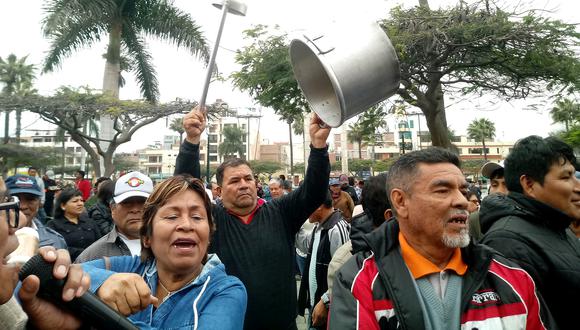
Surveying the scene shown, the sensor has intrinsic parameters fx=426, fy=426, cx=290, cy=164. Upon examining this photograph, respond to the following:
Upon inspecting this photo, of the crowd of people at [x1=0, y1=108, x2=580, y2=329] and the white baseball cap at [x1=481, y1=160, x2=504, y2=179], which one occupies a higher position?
the white baseball cap at [x1=481, y1=160, x2=504, y2=179]

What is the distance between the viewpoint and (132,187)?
3.02 meters

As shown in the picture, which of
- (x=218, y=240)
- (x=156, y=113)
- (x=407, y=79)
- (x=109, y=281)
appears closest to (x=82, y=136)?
(x=156, y=113)

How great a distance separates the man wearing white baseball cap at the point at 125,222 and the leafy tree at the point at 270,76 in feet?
17.7

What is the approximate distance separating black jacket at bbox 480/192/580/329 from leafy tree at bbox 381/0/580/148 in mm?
6097

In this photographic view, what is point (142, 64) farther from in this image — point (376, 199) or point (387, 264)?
point (387, 264)

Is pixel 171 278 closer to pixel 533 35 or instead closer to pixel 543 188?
pixel 543 188

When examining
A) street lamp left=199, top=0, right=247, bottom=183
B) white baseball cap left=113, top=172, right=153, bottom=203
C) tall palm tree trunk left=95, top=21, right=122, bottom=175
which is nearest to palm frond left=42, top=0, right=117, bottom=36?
tall palm tree trunk left=95, top=21, right=122, bottom=175

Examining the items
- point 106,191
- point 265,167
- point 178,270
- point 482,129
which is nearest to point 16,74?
point 265,167

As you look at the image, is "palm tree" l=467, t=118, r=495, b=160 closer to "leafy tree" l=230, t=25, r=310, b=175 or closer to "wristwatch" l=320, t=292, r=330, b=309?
"leafy tree" l=230, t=25, r=310, b=175

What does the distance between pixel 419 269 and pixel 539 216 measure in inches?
31.9

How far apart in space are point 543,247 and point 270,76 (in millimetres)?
7229

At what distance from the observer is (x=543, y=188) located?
7.09 ft

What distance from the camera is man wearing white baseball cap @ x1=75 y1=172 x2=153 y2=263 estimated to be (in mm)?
2775

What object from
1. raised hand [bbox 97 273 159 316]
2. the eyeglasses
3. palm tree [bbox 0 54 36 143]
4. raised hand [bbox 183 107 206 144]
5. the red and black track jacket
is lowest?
the red and black track jacket
